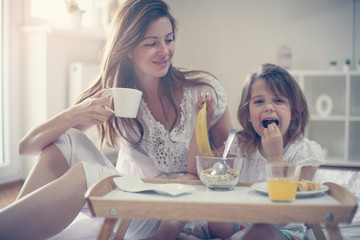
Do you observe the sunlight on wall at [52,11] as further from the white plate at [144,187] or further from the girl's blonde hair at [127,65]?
the white plate at [144,187]

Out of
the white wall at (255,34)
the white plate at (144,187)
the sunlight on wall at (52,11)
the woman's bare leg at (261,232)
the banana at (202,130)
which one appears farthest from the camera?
the white wall at (255,34)

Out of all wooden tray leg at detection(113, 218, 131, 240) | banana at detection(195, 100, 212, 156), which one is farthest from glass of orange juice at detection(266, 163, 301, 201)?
wooden tray leg at detection(113, 218, 131, 240)

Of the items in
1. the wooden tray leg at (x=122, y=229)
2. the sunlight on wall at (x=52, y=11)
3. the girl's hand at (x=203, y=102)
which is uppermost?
the sunlight on wall at (x=52, y=11)

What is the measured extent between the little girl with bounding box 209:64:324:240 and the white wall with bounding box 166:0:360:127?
2.43 metres

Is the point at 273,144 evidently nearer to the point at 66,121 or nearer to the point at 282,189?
the point at 282,189

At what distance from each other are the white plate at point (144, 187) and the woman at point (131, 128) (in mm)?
202

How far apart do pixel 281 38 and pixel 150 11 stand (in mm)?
2723

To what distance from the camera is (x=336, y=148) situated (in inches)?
156

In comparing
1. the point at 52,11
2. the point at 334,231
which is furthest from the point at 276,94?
the point at 52,11

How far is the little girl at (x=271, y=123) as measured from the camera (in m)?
1.45

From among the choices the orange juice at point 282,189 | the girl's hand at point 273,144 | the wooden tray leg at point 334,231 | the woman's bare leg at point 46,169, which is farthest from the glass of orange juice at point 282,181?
the woman's bare leg at point 46,169

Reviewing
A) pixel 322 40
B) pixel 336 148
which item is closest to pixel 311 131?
pixel 336 148

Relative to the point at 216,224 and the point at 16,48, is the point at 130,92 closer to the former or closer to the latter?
the point at 216,224

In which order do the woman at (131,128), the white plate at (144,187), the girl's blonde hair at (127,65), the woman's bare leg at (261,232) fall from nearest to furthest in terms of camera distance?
the white plate at (144,187), the woman's bare leg at (261,232), the woman at (131,128), the girl's blonde hair at (127,65)
